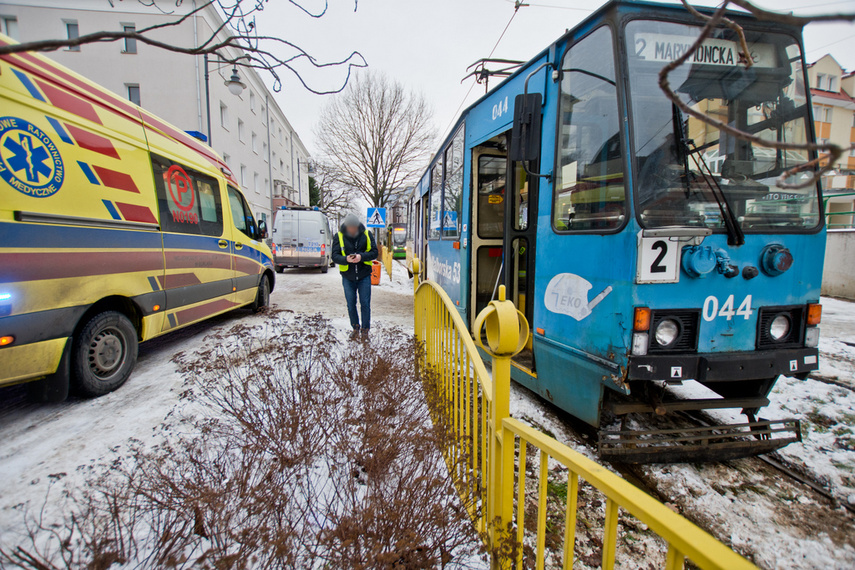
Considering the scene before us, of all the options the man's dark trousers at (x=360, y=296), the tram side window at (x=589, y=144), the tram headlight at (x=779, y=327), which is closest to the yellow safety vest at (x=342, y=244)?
the man's dark trousers at (x=360, y=296)

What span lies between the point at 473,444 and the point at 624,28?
2826mm

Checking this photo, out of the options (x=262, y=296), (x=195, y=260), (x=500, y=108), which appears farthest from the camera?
(x=262, y=296)

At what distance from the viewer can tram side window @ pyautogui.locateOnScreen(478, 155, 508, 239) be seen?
497 centimetres

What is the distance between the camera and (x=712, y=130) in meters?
2.70

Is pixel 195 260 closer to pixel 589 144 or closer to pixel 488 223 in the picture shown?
pixel 488 223

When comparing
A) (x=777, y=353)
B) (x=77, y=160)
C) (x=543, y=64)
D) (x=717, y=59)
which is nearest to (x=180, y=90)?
(x=77, y=160)

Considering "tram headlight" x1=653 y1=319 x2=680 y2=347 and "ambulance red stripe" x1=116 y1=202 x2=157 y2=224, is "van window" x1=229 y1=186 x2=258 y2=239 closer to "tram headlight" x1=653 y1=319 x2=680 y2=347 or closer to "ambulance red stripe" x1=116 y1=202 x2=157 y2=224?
"ambulance red stripe" x1=116 y1=202 x2=157 y2=224

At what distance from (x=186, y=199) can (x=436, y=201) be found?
11.9 feet

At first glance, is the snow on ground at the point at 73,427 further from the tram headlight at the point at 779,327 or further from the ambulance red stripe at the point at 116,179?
the tram headlight at the point at 779,327

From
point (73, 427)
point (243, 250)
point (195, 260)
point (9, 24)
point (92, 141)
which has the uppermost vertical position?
point (9, 24)

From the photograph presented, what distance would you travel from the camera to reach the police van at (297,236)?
13.9m

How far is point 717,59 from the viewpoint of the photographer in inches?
102

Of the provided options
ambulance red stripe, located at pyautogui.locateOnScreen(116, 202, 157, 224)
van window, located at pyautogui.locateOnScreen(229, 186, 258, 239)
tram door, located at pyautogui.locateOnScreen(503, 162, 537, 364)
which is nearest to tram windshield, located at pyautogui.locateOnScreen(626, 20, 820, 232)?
tram door, located at pyautogui.locateOnScreen(503, 162, 537, 364)

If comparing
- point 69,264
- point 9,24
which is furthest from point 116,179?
point 9,24
